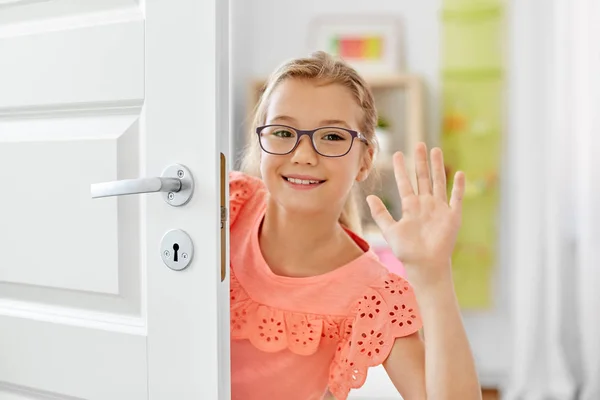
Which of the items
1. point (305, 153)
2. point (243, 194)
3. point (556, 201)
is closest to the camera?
point (305, 153)

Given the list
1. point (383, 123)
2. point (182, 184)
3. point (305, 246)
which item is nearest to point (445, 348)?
point (305, 246)

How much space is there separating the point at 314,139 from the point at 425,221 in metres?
0.24

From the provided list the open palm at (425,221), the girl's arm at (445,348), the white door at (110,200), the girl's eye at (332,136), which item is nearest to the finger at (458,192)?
the open palm at (425,221)

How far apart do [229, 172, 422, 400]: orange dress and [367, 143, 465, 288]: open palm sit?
0.49 feet

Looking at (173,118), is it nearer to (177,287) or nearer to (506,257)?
(177,287)

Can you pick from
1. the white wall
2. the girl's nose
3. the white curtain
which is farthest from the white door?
the white curtain

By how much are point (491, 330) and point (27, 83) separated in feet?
8.90

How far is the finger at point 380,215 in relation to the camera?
3.14ft

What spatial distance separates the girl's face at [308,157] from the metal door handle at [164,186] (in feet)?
0.83

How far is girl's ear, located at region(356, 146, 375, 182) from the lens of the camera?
3.78 ft

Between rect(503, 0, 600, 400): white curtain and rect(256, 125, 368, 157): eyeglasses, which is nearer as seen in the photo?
rect(256, 125, 368, 157): eyeglasses

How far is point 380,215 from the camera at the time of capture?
3.16 feet

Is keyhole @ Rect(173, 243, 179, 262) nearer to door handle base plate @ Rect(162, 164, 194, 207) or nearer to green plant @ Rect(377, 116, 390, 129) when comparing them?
door handle base plate @ Rect(162, 164, 194, 207)

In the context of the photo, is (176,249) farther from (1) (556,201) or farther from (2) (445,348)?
(1) (556,201)
